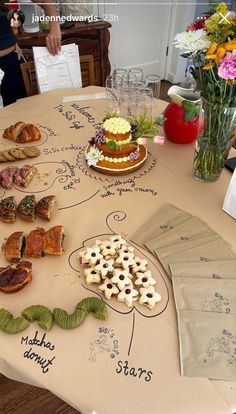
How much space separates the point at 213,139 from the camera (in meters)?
1.11

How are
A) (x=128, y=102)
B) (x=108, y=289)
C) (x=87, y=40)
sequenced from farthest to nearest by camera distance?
(x=87, y=40)
(x=128, y=102)
(x=108, y=289)

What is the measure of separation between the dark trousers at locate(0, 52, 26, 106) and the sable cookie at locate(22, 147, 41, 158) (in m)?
0.77

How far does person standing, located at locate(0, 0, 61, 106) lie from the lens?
5.83 feet

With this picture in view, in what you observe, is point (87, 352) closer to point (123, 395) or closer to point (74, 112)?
point (123, 395)

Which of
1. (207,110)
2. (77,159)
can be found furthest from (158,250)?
(77,159)

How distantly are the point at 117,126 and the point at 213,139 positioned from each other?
13.3 inches

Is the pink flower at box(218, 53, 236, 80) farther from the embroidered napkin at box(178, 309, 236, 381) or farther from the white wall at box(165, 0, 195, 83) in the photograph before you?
the white wall at box(165, 0, 195, 83)

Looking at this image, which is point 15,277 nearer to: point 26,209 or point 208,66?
point 26,209

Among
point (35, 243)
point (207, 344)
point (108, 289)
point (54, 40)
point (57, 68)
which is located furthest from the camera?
point (57, 68)

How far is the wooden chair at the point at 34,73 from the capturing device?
6.21 feet

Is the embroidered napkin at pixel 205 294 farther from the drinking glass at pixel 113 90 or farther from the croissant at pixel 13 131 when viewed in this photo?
Answer: the drinking glass at pixel 113 90

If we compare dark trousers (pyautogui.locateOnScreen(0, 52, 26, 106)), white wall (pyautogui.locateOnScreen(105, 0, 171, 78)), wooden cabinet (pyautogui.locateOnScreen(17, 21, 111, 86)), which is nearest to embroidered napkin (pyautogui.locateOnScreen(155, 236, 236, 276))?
dark trousers (pyautogui.locateOnScreen(0, 52, 26, 106))

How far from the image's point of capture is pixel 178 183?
4.04ft

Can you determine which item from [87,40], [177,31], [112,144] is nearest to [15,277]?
Answer: [112,144]
